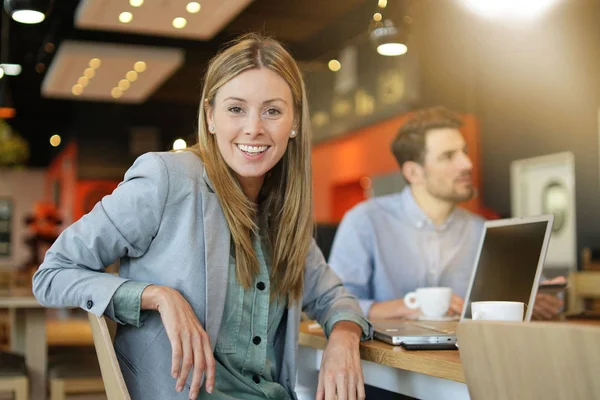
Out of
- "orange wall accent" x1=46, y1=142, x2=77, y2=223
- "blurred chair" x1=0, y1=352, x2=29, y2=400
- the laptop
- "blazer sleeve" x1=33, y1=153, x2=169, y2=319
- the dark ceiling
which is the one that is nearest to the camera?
"blazer sleeve" x1=33, y1=153, x2=169, y2=319

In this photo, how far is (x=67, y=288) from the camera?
56.6 inches

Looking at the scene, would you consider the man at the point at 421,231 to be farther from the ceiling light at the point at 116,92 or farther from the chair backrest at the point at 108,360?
the ceiling light at the point at 116,92

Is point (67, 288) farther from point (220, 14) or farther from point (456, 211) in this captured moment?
point (220, 14)

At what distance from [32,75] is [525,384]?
9077 mm

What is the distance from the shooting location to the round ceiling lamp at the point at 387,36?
11.9 ft

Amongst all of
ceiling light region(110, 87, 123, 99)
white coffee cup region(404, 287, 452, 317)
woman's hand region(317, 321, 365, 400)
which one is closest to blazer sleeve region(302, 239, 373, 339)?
woman's hand region(317, 321, 365, 400)

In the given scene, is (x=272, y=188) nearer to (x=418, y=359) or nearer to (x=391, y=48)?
(x=418, y=359)

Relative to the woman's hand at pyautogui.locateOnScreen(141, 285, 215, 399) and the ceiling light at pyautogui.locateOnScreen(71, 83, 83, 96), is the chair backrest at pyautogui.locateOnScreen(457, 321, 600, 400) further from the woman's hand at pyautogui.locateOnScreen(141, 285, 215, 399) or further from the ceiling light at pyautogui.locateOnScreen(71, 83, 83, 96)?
the ceiling light at pyautogui.locateOnScreen(71, 83, 83, 96)

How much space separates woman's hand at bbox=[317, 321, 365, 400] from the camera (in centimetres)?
148

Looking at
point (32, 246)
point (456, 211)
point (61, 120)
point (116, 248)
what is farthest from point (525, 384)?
point (61, 120)

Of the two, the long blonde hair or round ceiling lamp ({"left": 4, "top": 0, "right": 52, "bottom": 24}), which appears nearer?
the long blonde hair

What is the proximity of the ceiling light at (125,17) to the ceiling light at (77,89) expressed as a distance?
2.58 meters

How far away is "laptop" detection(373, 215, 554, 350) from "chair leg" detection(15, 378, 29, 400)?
1.78 metres

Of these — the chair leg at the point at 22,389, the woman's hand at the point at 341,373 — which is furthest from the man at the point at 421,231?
the chair leg at the point at 22,389
